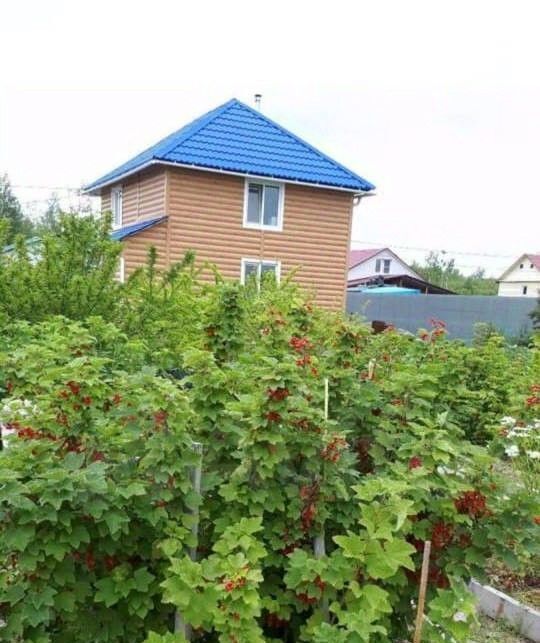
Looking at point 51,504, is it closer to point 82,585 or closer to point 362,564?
point 82,585

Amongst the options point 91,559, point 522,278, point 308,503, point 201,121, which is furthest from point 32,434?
point 522,278

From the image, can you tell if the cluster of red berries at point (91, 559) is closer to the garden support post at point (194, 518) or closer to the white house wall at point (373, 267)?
the garden support post at point (194, 518)

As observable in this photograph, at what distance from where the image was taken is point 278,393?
1.71 meters

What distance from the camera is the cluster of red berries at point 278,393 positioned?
1.70 metres

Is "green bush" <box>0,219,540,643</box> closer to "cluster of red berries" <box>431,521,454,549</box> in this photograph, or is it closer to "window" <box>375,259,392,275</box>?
"cluster of red berries" <box>431,521,454,549</box>

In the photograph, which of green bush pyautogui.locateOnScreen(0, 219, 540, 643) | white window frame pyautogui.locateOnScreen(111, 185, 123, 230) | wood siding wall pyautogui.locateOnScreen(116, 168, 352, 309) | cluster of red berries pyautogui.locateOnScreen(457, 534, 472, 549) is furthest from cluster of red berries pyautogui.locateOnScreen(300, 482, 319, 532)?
white window frame pyautogui.locateOnScreen(111, 185, 123, 230)

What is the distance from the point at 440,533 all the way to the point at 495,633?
3.68ft

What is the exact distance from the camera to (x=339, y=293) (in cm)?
1316

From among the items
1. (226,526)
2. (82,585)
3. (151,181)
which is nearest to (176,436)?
(226,526)

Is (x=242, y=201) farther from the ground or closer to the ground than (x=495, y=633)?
farther from the ground

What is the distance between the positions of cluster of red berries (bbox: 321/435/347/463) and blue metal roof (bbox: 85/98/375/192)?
10.0 metres

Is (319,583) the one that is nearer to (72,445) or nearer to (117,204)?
(72,445)

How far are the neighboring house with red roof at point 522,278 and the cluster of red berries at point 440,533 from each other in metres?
46.2

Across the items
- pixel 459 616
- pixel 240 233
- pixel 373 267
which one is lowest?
pixel 459 616
